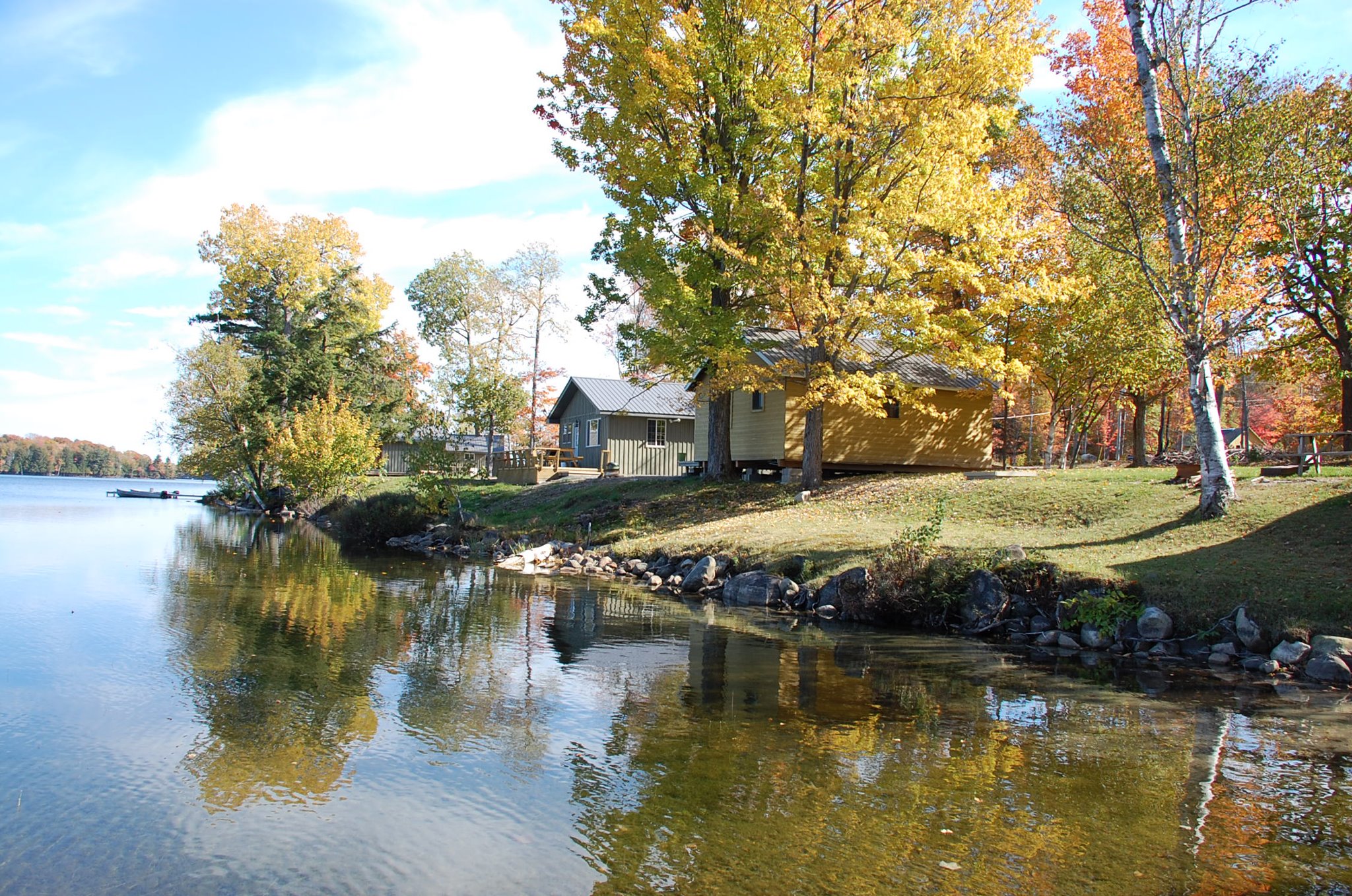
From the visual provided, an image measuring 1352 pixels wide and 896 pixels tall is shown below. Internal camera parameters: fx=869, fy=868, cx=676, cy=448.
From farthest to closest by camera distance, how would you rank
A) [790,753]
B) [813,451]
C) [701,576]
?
[813,451] < [701,576] < [790,753]

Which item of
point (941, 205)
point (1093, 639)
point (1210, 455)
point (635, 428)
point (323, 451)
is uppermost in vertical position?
point (941, 205)

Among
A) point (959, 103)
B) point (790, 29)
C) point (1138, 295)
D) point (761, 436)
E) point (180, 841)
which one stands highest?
point (790, 29)

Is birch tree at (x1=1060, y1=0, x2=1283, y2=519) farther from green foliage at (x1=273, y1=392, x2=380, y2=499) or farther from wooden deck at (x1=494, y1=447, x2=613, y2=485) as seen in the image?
green foliage at (x1=273, y1=392, x2=380, y2=499)

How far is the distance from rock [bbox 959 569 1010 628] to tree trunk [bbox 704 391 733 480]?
12264mm

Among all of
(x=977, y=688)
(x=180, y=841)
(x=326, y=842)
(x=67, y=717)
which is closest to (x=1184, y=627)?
(x=977, y=688)

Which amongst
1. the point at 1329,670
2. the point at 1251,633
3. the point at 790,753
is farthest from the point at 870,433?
the point at 790,753

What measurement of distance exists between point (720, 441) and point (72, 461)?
137m

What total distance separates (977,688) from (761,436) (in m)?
16.3

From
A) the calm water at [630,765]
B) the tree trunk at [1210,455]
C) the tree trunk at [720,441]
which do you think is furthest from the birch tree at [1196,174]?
the tree trunk at [720,441]

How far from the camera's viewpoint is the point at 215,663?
1025cm

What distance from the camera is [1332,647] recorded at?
1026cm

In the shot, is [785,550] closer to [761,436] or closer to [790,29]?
[761,436]

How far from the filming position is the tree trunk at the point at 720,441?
84.4 feet

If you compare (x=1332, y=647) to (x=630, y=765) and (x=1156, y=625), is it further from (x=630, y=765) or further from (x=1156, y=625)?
(x=630, y=765)
